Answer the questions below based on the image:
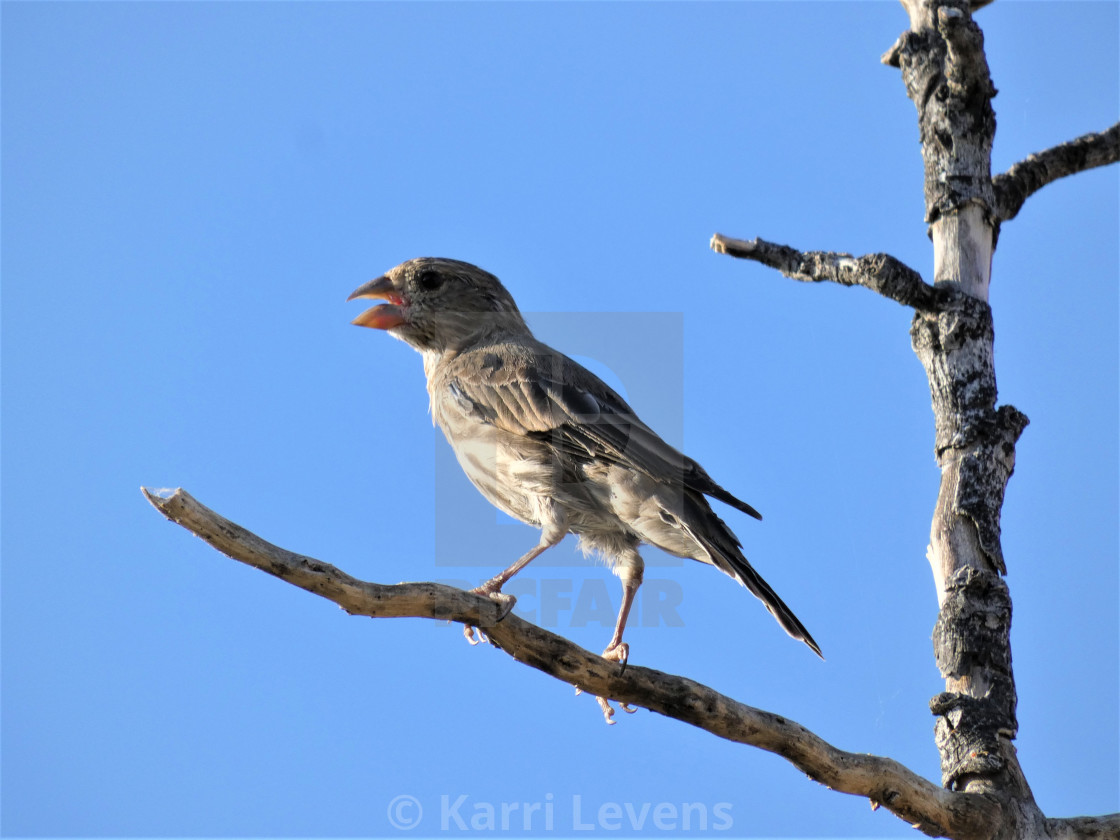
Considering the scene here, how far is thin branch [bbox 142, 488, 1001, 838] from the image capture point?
4688 millimetres

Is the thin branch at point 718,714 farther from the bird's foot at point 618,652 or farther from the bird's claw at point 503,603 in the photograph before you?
the bird's foot at point 618,652

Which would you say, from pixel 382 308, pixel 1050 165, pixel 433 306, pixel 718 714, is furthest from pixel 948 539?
pixel 382 308

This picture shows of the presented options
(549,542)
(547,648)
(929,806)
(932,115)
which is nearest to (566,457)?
(549,542)

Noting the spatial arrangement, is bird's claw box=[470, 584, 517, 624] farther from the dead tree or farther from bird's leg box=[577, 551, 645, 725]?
bird's leg box=[577, 551, 645, 725]

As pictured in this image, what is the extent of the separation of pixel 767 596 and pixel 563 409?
1.63 m

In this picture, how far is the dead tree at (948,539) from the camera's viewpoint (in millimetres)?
4723

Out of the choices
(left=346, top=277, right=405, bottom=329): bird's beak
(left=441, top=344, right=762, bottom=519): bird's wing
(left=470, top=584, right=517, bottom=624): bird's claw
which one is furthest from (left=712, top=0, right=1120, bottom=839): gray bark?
(left=346, top=277, right=405, bottom=329): bird's beak

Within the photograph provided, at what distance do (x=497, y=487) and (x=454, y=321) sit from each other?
5.63 feet

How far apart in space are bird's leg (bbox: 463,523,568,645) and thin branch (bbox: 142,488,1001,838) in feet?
0.34

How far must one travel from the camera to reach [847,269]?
6.23m

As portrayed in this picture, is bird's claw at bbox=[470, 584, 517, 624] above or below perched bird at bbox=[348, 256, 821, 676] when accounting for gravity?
below

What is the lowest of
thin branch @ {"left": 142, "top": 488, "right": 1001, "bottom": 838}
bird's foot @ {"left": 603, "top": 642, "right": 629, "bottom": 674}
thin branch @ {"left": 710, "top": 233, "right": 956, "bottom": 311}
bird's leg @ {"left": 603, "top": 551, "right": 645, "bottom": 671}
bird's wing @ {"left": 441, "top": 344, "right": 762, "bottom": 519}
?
thin branch @ {"left": 142, "top": 488, "right": 1001, "bottom": 838}

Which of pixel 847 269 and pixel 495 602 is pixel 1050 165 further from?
pixel 495 602

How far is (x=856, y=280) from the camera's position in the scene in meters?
6.20
